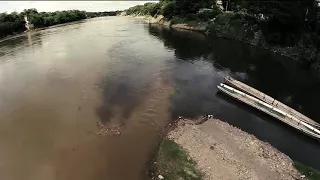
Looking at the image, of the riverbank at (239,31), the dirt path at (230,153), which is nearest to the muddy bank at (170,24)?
the riverbank at (239,31)

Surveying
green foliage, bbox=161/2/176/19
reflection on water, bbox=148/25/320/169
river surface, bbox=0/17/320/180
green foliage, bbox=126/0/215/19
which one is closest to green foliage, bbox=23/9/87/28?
river surface, bbox=0/17/320/180

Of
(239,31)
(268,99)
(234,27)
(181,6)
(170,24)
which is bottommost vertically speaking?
(268,99)

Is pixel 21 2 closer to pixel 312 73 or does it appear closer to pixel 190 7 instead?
pixel 190 7

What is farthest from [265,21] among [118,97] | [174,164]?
[174,164]

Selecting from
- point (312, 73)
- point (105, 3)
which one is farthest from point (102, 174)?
point (105, 3)

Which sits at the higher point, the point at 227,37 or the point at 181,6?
the point at 181,6

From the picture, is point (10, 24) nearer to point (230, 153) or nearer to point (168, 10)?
point (168, 10)

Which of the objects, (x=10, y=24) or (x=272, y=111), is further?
(x=10, y=24)
